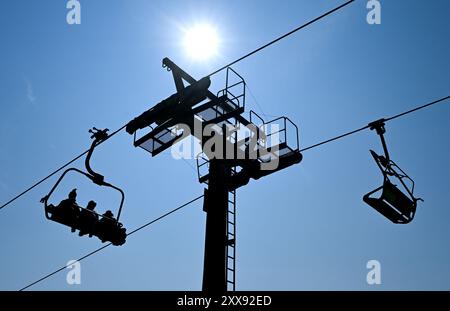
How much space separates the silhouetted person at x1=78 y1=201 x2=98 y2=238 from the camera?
817cm

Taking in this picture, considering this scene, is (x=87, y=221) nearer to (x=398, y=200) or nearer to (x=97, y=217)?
(x=97, y=217)

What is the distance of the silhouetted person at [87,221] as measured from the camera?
8172mm

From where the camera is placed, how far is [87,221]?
823 centimetres

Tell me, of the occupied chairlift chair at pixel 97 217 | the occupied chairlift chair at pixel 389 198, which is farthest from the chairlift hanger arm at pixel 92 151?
the occupied chairlift chair at pixel 389 198

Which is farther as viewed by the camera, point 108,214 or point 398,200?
point 108,214

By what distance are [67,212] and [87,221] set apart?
0.41m

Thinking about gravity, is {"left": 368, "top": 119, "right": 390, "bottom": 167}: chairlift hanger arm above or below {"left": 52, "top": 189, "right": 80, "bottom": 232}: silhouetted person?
above

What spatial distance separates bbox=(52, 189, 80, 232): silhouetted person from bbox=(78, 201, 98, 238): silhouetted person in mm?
102

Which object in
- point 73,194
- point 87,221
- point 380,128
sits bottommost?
point 87,221

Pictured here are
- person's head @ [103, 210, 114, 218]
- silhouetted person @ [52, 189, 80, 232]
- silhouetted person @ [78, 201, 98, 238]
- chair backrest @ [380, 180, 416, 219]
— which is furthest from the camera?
person's head @ [103, 210, 114, 218]

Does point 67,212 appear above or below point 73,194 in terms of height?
below

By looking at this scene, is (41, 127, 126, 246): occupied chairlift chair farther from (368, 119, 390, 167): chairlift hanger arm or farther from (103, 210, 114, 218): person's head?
(368, 119, 390, 167): chairlift hanger arm

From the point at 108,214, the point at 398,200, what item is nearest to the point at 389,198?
the point at 398,200

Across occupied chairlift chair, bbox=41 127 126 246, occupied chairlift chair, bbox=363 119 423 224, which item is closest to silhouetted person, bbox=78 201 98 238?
occupied chairlift chair, bbox=41 127 126 246
